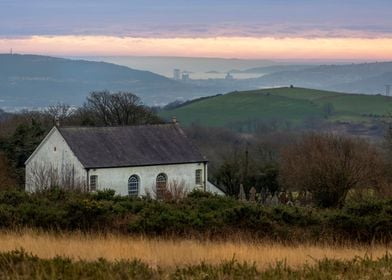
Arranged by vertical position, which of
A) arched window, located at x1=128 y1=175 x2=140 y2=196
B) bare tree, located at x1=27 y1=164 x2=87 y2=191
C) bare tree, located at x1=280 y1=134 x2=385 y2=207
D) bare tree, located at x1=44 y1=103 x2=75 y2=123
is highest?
bare tree, located at x1=44 y1=103 x2=75 y2=123

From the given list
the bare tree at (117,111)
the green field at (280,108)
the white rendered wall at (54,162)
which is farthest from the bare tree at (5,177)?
the green field at (280,108)

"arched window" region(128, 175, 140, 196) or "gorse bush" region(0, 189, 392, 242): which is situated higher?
"gorse bush" region(0, 189, 392, 242)

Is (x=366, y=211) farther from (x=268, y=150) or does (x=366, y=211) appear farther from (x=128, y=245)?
(x=268, y=150)

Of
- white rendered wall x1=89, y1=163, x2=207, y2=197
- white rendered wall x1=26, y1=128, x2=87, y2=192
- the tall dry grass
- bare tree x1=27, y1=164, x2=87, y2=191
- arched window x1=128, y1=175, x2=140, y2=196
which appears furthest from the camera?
arched window x1=128, y1=175, x2=140, y2=196

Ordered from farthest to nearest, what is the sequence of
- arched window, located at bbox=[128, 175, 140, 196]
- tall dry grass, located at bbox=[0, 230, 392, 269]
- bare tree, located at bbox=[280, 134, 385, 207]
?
1. arched window, located at bbox=[128, 175, 140, 196]
2. bare tree, located at bbox=[280, 134, 385, 207]
3. tall dry grass, located at bbox=[0, 230, 392, 269]

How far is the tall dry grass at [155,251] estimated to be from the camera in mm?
9406

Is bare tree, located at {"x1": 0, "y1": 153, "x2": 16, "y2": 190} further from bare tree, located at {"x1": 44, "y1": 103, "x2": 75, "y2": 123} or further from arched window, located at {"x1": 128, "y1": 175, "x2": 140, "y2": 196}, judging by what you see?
bare tree, located at {"x1": 44, "y1": 103, "x2": 75, "y2": 123}

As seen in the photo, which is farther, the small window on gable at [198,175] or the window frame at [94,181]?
the small window on gable at [198,175]

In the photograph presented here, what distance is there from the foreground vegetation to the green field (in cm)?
12516

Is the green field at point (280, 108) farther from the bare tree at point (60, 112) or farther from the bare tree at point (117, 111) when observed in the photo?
the bare tree at point (117, 111)

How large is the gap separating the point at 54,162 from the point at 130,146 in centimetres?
664

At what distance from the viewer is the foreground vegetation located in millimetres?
7895

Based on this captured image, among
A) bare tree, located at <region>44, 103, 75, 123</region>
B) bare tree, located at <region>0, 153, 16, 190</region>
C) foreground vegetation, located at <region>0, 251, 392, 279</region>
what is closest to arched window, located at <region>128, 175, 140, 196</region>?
bare tree, located at <region>0, 153, 16, 190</region>

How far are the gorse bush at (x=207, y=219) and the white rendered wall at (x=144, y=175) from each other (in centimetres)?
4046
